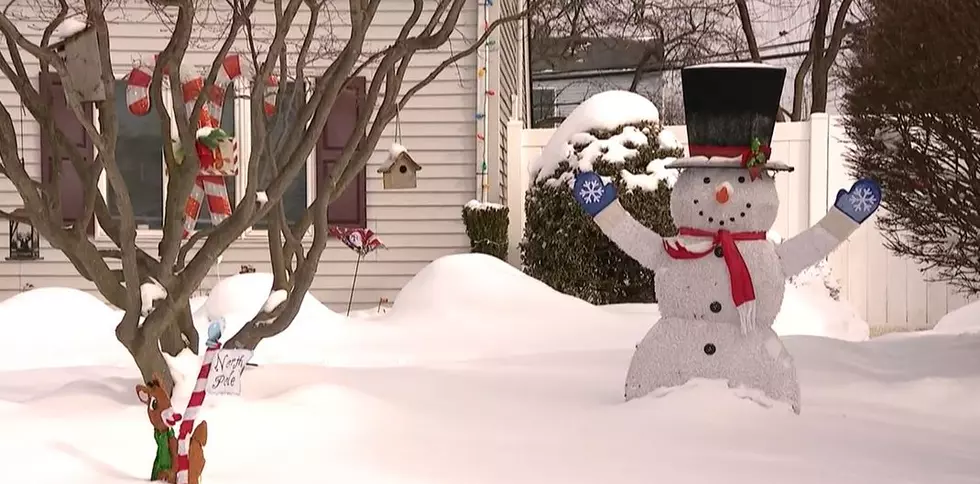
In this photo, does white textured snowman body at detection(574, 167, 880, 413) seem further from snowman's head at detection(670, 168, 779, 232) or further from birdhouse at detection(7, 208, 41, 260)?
birdhouse at detection(7, 208, 41, 260)

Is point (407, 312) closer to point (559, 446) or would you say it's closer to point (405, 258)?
point (405, 258)

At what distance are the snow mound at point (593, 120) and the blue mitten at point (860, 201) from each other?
4.67 metres

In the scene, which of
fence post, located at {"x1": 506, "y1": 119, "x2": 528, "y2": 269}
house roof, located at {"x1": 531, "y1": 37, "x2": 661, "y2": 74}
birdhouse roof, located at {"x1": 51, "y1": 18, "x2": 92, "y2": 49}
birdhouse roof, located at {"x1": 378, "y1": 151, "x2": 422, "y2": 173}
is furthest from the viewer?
house roof, located at {"x1": 531, "y1": 37, "x2": 661, "y2": 74}

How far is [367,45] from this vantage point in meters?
9.08

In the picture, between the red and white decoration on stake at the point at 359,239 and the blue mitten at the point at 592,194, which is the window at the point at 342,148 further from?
the blue mitten at the point at 592,194

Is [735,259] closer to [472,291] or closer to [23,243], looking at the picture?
[472,291]

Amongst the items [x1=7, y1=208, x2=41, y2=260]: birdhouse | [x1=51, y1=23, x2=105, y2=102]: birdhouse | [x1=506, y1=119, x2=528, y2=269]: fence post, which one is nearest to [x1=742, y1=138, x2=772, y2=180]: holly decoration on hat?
[x1=51, y1=23, x2=105, y2=102]: birdhouse

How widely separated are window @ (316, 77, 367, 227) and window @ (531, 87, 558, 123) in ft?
52.1

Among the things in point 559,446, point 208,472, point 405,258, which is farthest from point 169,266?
point 405,258

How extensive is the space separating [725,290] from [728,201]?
37 cm

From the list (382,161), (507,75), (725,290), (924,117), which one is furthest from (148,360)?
(507,75)

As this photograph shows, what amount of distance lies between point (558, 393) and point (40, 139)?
6.53m

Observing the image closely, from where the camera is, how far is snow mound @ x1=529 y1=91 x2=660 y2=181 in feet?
28.3

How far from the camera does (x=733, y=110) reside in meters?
3.93
